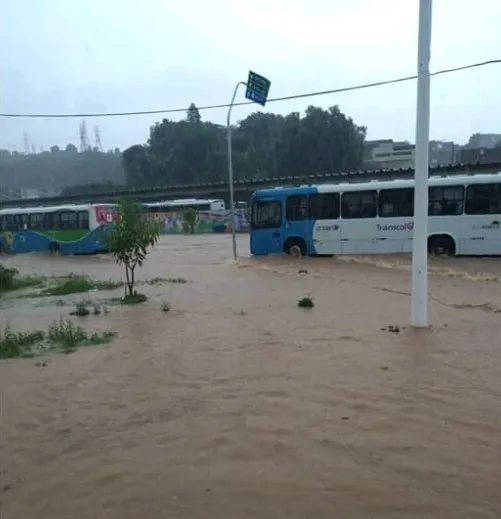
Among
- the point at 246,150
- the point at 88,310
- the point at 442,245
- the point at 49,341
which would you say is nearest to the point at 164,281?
the point at 88,310

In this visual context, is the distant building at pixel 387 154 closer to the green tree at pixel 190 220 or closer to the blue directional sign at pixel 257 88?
the green tree at pixel 190 220

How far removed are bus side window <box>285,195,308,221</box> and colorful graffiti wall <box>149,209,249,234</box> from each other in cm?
3006

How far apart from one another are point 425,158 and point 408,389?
11.0 feet

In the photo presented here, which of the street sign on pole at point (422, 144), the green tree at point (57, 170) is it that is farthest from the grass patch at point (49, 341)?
the green tree at point (57, 170)

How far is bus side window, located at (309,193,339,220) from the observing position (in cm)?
1936

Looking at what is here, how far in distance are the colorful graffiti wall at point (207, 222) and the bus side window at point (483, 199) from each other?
1316 inches

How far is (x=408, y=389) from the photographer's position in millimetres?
5512

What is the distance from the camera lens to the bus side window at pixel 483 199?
1716 centimetres

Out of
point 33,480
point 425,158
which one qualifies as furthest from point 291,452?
point 425,158

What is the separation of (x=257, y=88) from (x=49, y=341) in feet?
46.6

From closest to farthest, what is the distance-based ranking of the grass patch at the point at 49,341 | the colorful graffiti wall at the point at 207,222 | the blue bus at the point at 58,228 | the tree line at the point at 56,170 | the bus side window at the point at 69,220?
the grass patch at the point at 49,341 → the blue bus at the point at 58,228 → the bus side window at the point at 69,220 → the colorful graffiti wall at the point at 207,222 → the tree line at the point at 56,170

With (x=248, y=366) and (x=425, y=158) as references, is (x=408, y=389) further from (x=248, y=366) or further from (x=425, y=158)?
(x=425, y=158)

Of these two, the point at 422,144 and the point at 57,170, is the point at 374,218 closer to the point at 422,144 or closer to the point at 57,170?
the point at 422,144

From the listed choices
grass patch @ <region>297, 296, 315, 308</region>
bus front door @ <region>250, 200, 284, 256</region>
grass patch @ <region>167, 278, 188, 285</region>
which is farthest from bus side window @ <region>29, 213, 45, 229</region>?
grass patch @ <region>297, 296, 315, 308</region>
